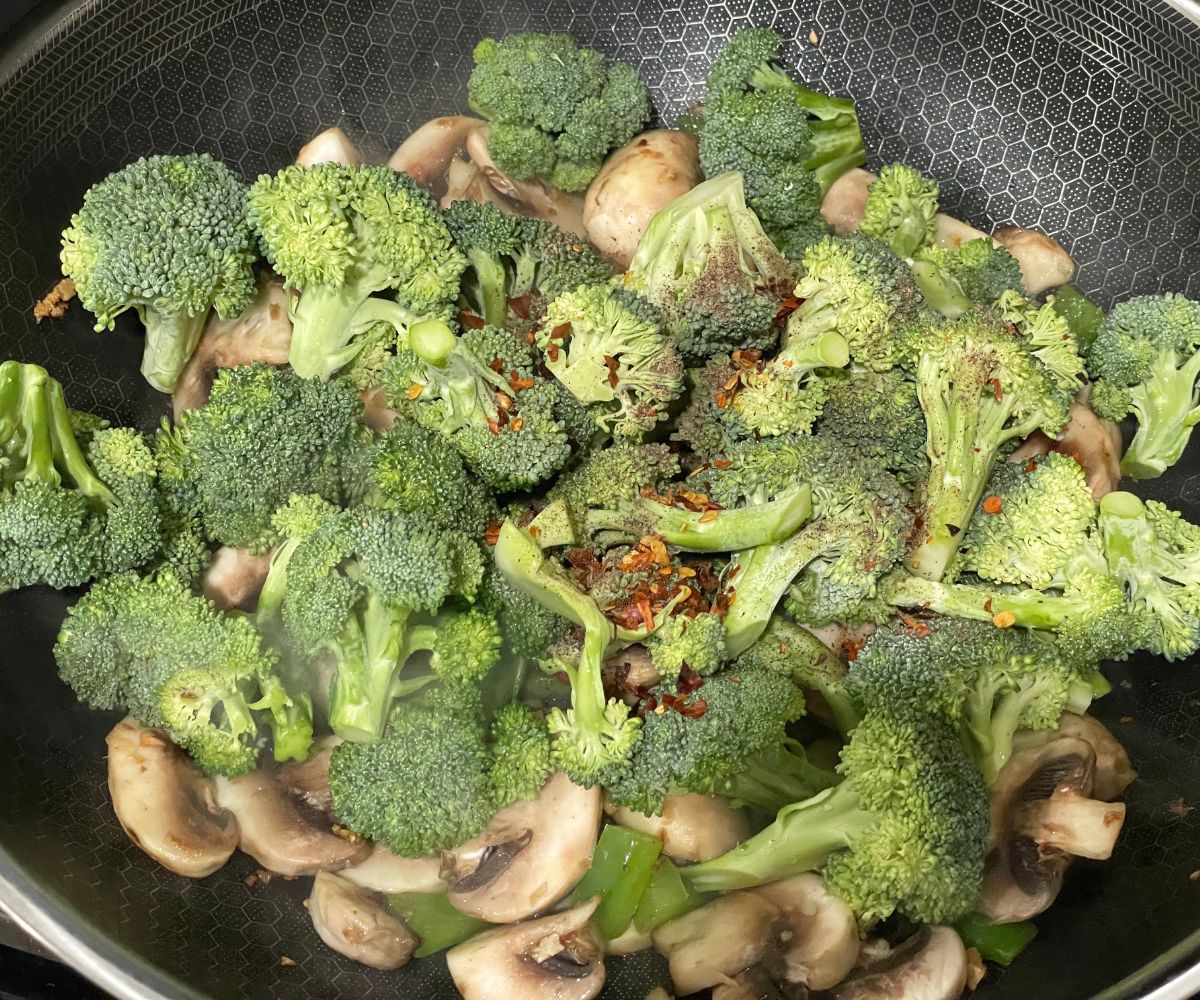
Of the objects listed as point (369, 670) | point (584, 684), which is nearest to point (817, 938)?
point (584, 684)

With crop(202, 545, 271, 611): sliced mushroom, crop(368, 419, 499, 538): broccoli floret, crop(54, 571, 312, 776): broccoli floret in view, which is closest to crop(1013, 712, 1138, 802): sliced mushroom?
crop(368, 419, 499, 538): broccoli floret

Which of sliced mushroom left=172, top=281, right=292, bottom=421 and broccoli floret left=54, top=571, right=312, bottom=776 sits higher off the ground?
sliced mushroom left=172, top=281, right=292, bottom=421

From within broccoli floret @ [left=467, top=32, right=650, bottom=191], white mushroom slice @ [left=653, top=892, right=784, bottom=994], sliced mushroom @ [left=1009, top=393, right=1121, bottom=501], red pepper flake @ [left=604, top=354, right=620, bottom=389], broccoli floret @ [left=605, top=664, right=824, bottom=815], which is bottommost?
white mushroom slice @ [left=653, top=892, right=784, bottom=994]

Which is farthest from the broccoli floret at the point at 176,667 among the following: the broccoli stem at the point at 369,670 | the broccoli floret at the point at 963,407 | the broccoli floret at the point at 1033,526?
the broccoli floret at the point at 1033,526

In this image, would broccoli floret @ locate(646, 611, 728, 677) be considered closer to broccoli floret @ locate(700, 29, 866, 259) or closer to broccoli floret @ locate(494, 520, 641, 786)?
broccoli floret @ locate(494, 520, 641, 786)

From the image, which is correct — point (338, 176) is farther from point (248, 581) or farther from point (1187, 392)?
point (1187, 392)

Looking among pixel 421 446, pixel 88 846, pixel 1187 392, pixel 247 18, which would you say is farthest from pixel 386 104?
pixel 1187 392
